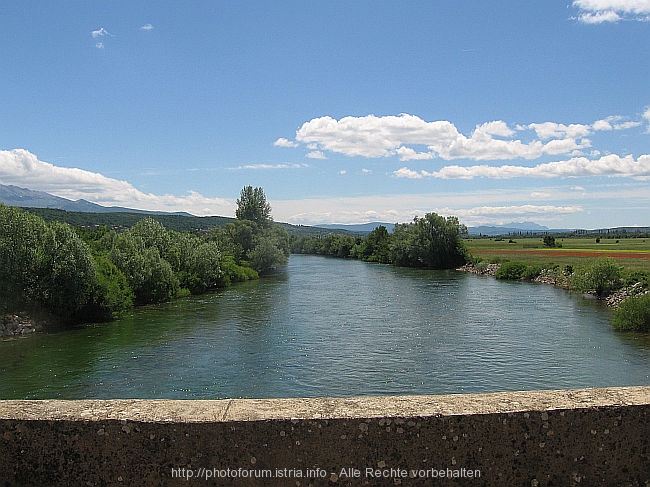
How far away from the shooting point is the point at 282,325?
29.0m

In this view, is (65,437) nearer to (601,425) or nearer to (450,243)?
(601,425)

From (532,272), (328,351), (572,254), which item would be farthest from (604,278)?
(572,254)

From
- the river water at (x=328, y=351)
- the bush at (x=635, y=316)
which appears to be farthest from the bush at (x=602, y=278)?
the bush at (x=635, y=316)

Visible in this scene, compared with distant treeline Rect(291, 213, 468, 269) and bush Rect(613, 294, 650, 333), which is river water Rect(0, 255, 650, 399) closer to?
bush Rect(613, 294, 650, 333)

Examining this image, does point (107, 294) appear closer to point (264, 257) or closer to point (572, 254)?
point (264, 257)

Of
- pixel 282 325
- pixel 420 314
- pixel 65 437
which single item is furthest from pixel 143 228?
pixel 65 437

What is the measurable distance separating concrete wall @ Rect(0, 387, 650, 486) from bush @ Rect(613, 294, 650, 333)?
2691 cm

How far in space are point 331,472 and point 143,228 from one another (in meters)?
44.3

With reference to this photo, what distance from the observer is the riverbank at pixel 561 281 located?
3559 cm

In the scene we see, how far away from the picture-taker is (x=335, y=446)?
3176 mm

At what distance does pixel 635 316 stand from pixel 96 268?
96.7 ft

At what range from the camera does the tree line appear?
28.5 m

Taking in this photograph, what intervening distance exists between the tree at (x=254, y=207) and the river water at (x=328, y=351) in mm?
44811

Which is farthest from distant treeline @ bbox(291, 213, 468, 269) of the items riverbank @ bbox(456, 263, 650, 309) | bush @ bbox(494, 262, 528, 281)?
bush @ bbox(494, 262, 528, 281)
